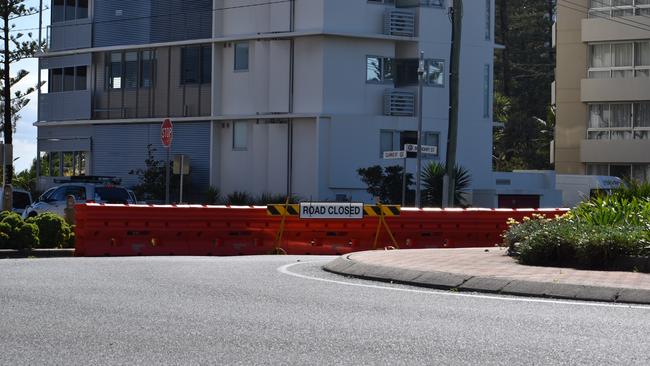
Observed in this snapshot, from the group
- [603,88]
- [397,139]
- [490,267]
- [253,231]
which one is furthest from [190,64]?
[490,267]

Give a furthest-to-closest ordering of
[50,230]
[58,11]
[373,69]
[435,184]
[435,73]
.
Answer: [58,11]
[435,73]
[373,69]
[435,184]
[50,230]

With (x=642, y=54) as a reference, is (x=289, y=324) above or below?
below

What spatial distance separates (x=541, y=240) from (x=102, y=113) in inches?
1564

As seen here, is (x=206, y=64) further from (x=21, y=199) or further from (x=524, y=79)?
(x=524, y=79)

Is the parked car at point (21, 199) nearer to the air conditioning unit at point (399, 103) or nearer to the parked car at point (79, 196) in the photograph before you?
the parked car at point (79, 196)

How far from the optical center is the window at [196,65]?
51.9m

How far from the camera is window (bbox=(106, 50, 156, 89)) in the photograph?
176 ft

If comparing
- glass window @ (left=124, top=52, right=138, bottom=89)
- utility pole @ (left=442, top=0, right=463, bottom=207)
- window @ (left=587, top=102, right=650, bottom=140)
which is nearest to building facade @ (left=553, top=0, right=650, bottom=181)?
window @ (left=587, top=102, right=650, bottom=140)

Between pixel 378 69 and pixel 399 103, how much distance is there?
62.6 inches

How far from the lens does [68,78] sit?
57375mm

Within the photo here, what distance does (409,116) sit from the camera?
49.8 m

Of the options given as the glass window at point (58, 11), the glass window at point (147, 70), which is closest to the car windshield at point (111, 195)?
the glass window at point (147, 70)

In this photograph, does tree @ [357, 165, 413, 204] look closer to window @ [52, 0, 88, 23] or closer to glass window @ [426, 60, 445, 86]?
glass window @ [426, 60, 445, 86]

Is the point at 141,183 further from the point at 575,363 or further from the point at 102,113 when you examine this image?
the point at 575,363
